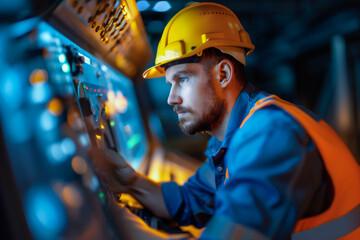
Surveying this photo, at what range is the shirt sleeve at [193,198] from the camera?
3.36 feet

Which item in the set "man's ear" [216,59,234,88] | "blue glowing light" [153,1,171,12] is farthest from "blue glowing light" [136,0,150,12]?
"man's ear" [216,59,234,88]

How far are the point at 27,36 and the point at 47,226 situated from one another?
0.34m

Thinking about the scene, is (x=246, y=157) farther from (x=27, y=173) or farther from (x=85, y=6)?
(x=85, y=6)

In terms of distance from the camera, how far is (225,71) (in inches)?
36.6

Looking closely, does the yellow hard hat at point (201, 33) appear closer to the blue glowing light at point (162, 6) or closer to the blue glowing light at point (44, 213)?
the blue glowing light at point (162, 6)

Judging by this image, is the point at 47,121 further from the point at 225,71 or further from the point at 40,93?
the point at 225,71

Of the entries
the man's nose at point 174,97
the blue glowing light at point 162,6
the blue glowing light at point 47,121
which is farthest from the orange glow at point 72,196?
the blue glowing light at point 162,6

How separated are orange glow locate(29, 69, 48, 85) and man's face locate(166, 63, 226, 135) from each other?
477mm

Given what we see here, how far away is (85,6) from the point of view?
712 mm

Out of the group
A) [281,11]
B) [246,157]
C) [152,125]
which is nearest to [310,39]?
[281,11]

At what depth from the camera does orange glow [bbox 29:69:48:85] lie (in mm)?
471

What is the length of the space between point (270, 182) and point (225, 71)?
19.0 inches

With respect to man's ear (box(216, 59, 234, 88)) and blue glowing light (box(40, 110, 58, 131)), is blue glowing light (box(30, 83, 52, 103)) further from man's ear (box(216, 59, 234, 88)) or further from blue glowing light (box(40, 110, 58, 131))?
man's ear (box(216, 59, 234, 88))

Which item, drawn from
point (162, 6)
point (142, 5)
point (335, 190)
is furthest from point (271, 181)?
point (162, 6)
